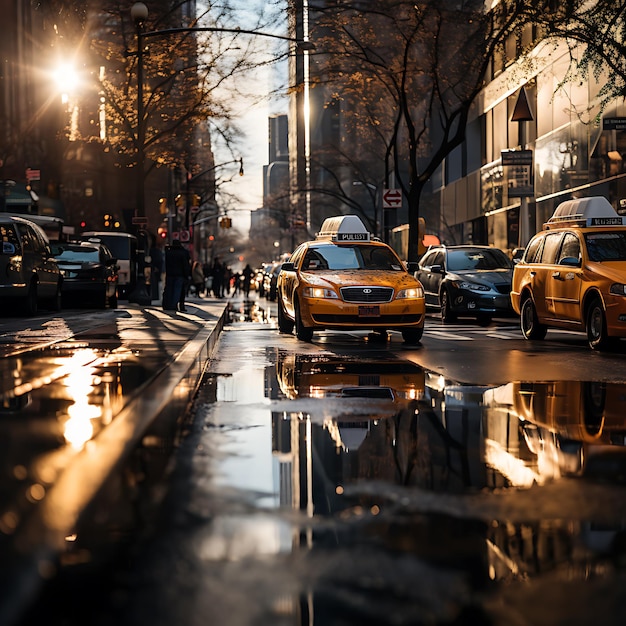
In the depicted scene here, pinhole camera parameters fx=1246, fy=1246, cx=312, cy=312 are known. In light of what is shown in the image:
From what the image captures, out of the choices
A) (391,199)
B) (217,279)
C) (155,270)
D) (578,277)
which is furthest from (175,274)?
(217,279)

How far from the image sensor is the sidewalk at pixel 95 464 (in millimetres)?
4281

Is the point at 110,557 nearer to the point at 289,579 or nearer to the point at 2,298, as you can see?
the point at 289,579

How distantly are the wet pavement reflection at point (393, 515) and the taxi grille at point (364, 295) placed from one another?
8557 millimetres

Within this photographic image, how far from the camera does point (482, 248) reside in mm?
29281

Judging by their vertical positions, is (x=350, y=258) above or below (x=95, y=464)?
above

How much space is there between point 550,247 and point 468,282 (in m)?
7.69

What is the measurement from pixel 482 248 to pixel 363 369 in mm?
16443

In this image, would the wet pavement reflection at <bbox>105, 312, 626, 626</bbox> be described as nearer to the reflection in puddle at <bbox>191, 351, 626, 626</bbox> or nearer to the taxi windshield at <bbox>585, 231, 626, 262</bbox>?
the reflection in puddle at <bbox>191, 351, 626, 626</bbox>

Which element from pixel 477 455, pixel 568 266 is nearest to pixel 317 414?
pixel 477 455

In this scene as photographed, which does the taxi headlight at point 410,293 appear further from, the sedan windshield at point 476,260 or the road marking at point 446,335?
the sedan windshield at point 476,260

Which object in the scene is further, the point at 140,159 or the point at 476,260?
the point at 140,159

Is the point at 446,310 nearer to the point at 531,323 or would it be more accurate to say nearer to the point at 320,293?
the point at 531,323

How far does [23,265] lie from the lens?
26016 mm

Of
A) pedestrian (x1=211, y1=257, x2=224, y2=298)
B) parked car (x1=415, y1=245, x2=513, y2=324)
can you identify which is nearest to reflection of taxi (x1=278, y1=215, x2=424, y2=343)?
parked car (x1=415, y1=245, x2=513, y2=324)
